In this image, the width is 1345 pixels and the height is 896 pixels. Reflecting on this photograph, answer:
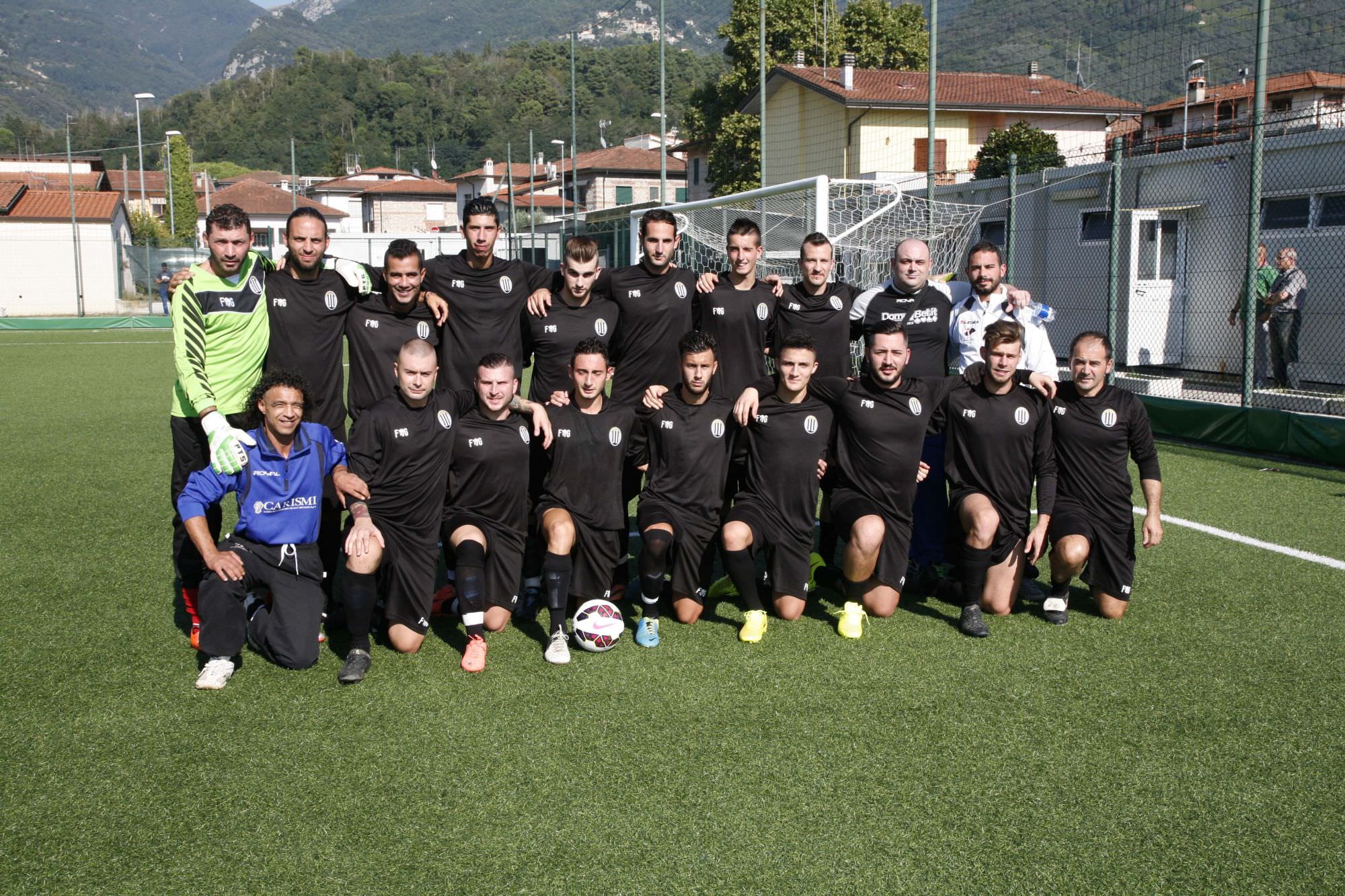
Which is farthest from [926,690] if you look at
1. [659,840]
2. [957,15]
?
[957,15]

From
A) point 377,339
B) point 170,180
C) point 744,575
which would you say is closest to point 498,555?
point 744,575

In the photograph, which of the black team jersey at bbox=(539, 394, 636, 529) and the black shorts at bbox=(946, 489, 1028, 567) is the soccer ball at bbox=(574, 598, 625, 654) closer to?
the black team jersey at bbox=(539, 394, 636, 529)

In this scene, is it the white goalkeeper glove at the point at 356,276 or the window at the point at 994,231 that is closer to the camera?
the white goalkeeper glove at the point at 356,276

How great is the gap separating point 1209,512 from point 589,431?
14.2ft

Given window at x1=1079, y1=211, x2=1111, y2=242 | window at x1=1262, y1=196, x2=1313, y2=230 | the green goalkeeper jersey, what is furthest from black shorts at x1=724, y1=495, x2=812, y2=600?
window at x1=1079, y1=211, x2=1111, y2=242

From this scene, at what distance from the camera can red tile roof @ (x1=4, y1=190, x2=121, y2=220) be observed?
38.1 meters

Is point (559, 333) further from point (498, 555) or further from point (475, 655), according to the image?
point (475, 655)

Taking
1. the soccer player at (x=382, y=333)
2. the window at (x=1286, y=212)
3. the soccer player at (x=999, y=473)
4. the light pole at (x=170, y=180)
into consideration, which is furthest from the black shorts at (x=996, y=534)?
the light pole at (x=170, y=180)

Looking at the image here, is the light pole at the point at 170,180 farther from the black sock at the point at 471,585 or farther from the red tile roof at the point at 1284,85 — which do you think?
the black sock at the point at 471,585

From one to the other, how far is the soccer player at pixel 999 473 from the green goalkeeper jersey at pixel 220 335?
3292mm

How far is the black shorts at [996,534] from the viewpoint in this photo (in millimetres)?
5152

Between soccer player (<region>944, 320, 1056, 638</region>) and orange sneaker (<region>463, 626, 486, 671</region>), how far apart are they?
2150 millimetres

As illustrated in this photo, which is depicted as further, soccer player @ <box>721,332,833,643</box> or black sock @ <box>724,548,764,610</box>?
soccer player @ <box>721,332,833,643</box>

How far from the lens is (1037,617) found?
5.19 meters
